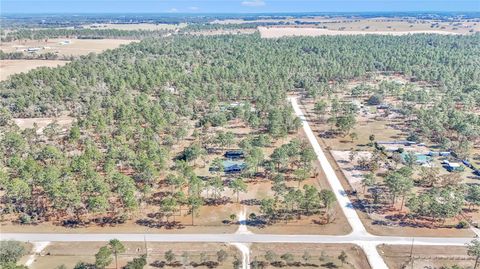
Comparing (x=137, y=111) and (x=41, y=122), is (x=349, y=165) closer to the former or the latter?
(x=137, y=111)

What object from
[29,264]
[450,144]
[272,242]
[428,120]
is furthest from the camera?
[428,120]

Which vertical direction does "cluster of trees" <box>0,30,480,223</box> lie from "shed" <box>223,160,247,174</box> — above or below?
above

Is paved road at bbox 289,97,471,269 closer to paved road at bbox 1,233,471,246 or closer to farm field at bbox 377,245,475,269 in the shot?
paved road at bbox 1,233,471,246

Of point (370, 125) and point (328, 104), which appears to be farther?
point (328, 104)

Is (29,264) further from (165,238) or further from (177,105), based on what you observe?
(177,105)

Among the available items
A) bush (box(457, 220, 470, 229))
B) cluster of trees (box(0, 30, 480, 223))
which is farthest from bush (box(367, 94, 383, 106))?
bush (box(457, 220, 470, 229))

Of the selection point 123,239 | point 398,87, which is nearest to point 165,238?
point 123,239

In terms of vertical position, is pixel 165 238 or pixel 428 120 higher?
pixel 428 120
